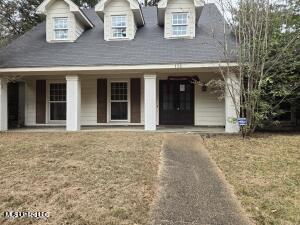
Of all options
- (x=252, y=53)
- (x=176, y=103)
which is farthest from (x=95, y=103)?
(x=252, y=53)

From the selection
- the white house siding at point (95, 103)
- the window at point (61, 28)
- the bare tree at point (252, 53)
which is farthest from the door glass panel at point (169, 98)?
the window at point (61, 28)

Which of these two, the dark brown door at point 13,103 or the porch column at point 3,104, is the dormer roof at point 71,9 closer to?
the porch column at point 3,104

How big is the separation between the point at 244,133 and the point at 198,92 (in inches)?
172

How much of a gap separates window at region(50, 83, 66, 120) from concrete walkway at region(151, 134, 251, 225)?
891 centimetres

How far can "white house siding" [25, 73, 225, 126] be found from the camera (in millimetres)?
14031

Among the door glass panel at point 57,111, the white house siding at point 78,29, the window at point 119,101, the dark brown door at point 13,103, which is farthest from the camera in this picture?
the dark brown door at point 13,103

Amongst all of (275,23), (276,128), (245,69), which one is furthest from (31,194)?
(276,128)

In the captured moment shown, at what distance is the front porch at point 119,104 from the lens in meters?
14.1

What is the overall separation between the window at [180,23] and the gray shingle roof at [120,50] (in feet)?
1.81

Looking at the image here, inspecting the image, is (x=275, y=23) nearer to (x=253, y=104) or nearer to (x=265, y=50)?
(x=265, y=50)

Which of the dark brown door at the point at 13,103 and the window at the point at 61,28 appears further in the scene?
the dark brown door at the point at 13,103

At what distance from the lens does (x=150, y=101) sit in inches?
480

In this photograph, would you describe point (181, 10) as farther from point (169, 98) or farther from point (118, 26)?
point (169, 98)

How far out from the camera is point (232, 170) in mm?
6305
